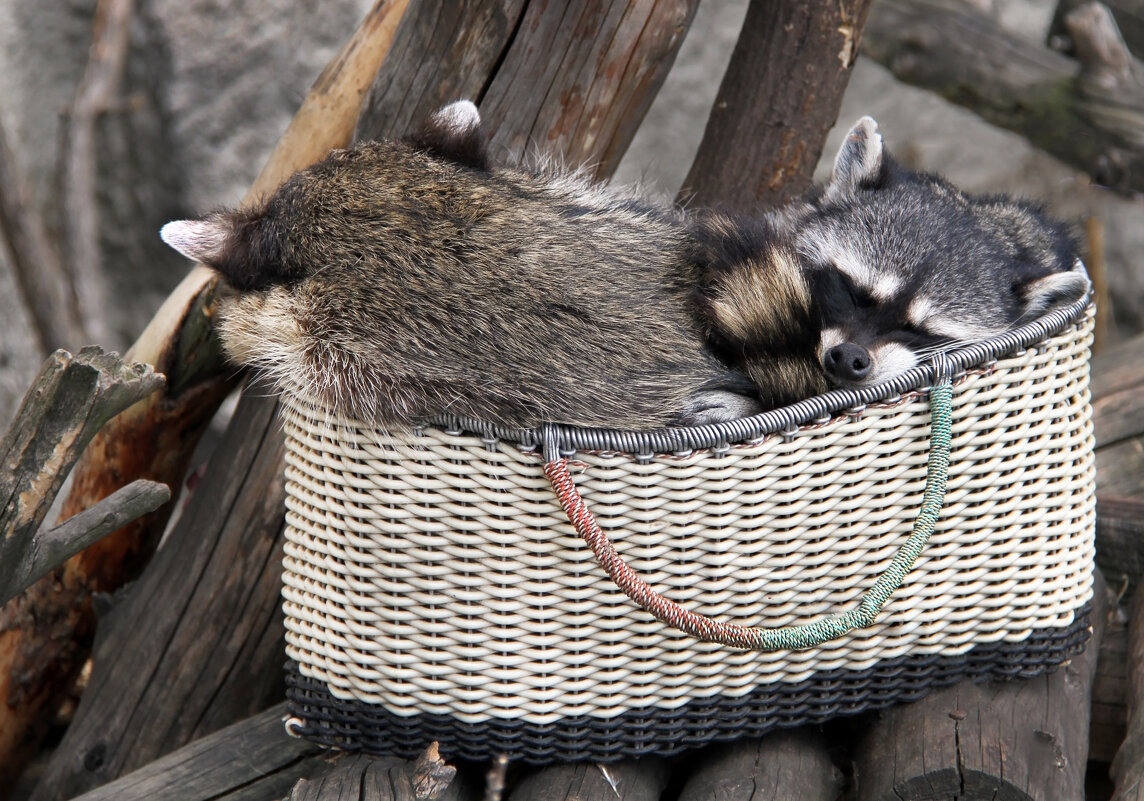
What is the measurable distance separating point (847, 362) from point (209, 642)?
1.61 m

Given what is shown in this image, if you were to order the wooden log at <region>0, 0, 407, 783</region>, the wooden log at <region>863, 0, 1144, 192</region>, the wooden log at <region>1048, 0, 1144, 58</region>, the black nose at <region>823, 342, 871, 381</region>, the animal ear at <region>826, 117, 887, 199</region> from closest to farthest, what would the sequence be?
the black nose at <region>823, 342, 871, 381</region>
the animal ear at <region>826, 117, 887, 199</region>
the wooden log at <region>0, 0, 407, 783</region>
the wooden log at <region>863, 0, 1144, 192</region>
the wooden log at <region>1048, 0, 1144, 58</region>

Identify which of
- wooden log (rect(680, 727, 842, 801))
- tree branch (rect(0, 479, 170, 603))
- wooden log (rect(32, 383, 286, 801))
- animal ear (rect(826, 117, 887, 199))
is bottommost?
wooden log (rect(32, 383, 286, 801))

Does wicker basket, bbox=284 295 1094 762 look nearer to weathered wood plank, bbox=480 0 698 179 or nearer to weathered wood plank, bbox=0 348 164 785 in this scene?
weathered wood plank, bbox=0 348 164 785

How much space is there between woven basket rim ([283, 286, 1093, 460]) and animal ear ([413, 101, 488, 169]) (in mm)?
634

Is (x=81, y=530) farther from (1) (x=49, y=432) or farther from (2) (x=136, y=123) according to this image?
(2) (x=136, y=123)

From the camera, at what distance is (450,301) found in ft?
6.09

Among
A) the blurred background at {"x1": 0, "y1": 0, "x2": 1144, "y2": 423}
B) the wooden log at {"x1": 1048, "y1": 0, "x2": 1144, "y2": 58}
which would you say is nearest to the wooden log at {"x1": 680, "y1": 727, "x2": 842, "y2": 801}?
the blurred background at {"x1": 0, "y1": 0, "x2": 1144, "y2": 423}

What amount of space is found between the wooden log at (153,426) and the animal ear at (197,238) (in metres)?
0.61

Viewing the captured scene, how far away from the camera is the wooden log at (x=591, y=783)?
1851 mm

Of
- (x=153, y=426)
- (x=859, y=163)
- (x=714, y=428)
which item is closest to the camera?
(x=714, y=428)

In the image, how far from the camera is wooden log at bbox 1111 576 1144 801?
195 cm

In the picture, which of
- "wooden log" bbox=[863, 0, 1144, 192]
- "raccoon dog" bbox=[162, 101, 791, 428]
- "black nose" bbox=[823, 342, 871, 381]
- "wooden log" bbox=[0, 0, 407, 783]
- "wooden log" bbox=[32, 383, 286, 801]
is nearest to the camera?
"raccoon dog" bbox=[162, 101, 791, 428]

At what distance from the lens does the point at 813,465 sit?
178 cm

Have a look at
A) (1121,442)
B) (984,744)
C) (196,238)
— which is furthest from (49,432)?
(1121,442)
